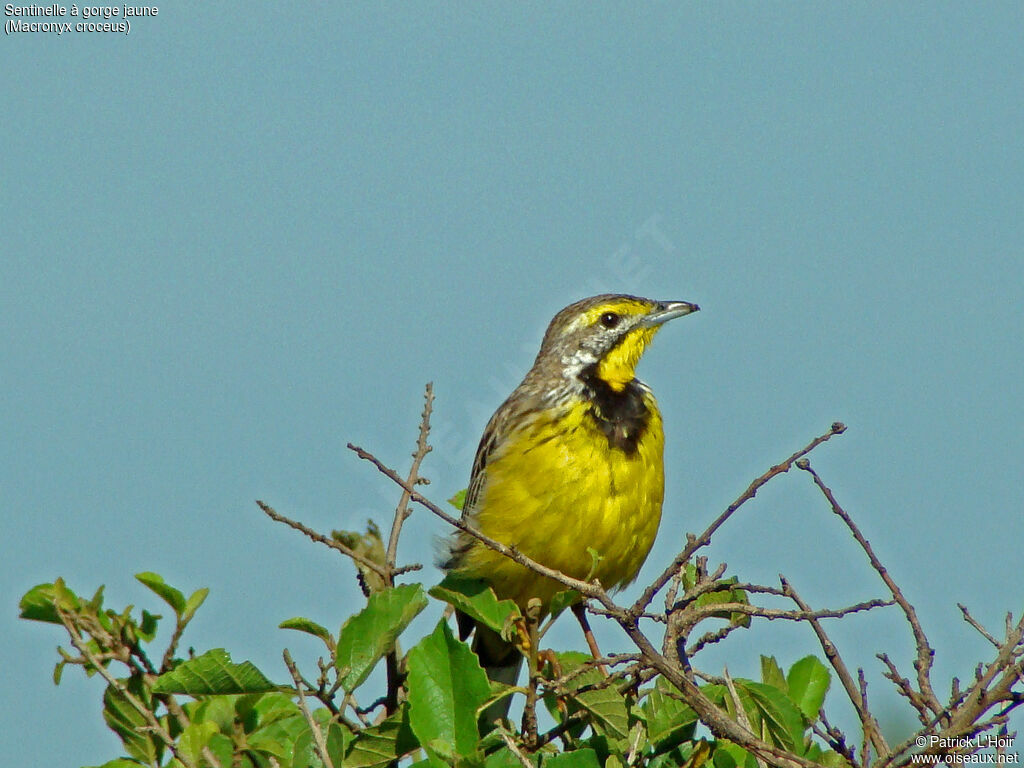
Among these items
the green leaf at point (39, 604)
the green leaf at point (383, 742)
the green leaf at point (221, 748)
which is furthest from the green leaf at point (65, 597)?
the green leaf at point (383, 742)

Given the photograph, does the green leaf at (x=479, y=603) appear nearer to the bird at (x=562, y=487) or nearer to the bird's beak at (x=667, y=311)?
the bird at (x=562, y=487)

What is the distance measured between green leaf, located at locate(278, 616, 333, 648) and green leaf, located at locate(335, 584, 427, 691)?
15cm

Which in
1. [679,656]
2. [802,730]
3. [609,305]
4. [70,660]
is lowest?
[802,730]

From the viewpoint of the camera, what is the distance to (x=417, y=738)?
11.5ft

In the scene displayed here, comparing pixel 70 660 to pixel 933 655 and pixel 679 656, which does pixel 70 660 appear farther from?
pixel 933 655

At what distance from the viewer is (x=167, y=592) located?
13.0 ft

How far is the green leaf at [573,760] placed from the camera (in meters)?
3.41

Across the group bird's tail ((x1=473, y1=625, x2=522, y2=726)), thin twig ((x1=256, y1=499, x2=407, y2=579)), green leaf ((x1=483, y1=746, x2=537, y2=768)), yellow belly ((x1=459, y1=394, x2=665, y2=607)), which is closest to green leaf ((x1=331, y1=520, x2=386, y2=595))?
thin twig ((x1=256, y1=499, x2=407, y2=579))

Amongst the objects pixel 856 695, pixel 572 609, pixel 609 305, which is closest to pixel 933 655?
pixel 856 695

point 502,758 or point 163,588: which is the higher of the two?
point 163,588

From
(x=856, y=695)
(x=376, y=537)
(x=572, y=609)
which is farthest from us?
(x=572, y=609)

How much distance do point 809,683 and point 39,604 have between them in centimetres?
244

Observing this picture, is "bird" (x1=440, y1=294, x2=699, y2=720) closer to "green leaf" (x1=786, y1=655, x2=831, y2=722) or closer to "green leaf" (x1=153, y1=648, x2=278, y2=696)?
"green leaf" (x1=786, y1=655, x2=831, y2=722)

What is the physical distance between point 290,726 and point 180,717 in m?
0.33
